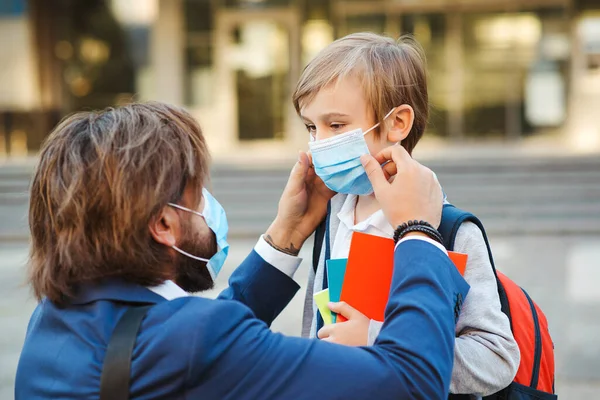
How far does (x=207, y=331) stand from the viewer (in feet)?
3.87

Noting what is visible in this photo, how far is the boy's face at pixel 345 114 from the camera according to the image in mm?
1644

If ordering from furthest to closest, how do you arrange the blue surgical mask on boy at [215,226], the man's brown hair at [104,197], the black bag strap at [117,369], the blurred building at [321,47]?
the blurred building at [321,47], the blue surgical mask on boy at [215,226], the man's brown hair at [104,197], the black bag strap at [117,369]

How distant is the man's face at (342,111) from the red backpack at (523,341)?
30cm

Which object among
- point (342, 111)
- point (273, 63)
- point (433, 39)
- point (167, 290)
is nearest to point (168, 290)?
point (167, 290)

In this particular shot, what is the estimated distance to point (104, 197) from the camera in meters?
1.28

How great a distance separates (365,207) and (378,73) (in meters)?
0.37

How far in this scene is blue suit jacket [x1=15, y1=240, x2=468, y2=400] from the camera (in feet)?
3.87

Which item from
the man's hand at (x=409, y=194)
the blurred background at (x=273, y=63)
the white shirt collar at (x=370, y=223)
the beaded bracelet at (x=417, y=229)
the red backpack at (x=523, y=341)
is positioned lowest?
the red backpack at (x=523, y=341)

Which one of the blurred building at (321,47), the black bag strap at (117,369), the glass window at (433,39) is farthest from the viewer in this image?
the glass window at (433,39)

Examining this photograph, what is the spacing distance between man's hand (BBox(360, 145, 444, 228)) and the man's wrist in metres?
0.45

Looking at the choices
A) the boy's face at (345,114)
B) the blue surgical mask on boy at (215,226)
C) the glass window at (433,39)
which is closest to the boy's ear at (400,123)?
the boy's face at (345,114)

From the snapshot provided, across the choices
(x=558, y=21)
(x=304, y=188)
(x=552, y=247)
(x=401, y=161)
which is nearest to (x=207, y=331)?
(x=401, y=161)

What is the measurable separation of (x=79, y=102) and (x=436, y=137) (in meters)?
8.78

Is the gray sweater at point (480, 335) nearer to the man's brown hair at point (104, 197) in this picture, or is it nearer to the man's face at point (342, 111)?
the man's face at point (342, 111)
